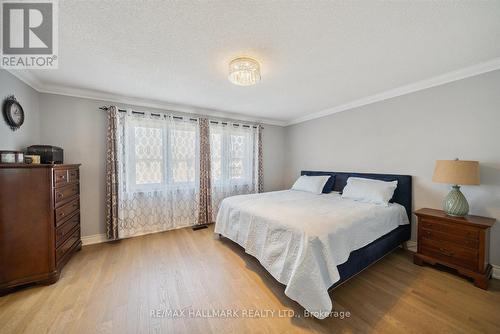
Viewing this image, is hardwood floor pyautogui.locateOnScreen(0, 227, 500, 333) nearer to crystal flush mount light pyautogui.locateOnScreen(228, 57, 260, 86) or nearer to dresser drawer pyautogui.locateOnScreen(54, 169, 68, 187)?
dresser drawer pyautogui.locateOnScreen(54, 169, 68, 187)

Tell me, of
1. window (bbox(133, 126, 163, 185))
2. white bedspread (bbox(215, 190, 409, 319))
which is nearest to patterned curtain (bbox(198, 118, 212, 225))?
window (bbox(133, 126, 163, 185))

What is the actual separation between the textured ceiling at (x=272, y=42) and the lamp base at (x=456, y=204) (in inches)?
56.6

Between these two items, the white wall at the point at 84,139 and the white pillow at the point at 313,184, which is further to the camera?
the white pillow at the point at 313,184

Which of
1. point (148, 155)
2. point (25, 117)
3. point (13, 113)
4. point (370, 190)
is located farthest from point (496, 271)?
point (25, 117)

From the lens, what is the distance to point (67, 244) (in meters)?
2.12

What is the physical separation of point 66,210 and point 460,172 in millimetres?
4432

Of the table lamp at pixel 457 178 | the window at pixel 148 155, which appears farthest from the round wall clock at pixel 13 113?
the table lamp at pixel 457 178

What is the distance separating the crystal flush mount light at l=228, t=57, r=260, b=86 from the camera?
1709 mm

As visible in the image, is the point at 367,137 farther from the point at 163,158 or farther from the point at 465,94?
the point at 163,158

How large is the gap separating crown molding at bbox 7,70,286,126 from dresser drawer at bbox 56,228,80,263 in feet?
6.42

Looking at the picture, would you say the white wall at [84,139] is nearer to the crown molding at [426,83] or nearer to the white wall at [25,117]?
the white wall at [25,117]

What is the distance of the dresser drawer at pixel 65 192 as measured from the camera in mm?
1902

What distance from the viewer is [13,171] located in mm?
1646

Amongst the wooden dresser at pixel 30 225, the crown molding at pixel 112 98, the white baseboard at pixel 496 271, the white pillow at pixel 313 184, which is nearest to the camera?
the wooden dresser at pixel 30 225
